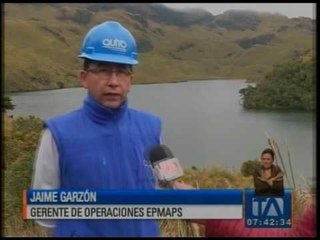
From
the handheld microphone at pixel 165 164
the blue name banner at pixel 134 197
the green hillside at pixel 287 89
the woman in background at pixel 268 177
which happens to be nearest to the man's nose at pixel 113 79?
the handheld microphone at pixel 165 164

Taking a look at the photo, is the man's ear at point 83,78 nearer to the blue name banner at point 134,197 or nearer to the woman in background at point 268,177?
the blue name banner at point 134,197

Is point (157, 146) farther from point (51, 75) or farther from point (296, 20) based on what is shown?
point (296, 20)

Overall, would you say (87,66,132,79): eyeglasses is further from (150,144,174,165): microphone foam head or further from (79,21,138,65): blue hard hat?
(150,144,174,165): microphone foam head

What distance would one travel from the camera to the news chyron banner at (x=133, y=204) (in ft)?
12.8

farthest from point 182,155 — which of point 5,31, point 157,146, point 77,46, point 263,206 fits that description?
point 5,31

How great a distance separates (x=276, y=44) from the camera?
414 cm

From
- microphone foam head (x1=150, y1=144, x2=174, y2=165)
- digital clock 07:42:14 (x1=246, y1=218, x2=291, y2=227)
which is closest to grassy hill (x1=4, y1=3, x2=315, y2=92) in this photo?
microphone foam head (x1=150, y1=144, x2=174, y2=165)

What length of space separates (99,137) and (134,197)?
47 centimetres

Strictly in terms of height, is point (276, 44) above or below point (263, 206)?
above

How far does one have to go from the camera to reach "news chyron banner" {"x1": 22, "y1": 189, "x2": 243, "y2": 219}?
389 cm

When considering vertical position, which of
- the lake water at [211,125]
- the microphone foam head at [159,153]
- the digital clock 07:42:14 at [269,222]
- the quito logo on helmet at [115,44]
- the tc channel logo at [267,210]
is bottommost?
the digital clock 07:42:14 at [269,222]

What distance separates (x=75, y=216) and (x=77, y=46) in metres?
1.14

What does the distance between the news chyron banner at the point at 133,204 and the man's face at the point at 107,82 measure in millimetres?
605

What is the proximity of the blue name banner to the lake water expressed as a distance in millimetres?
202
